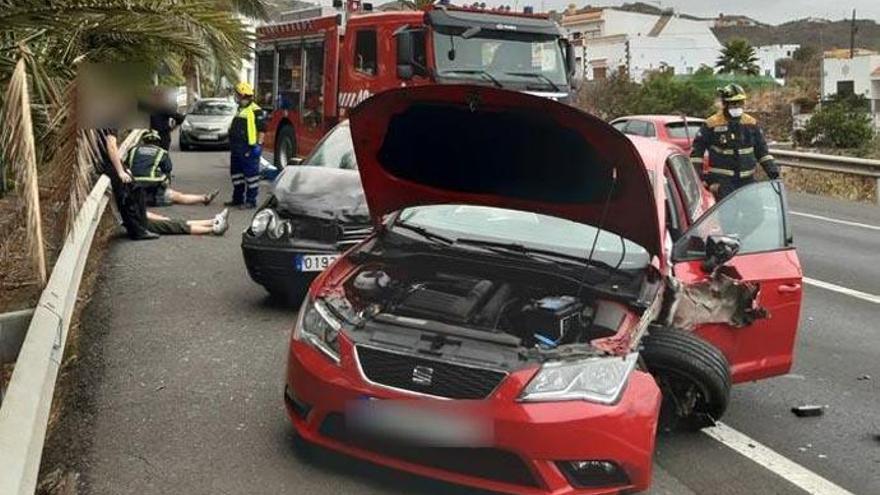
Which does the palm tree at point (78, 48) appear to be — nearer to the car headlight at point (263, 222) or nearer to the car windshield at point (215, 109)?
the car headlight at point (263, 222)

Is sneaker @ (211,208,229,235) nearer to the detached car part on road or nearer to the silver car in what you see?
the detached car part on road

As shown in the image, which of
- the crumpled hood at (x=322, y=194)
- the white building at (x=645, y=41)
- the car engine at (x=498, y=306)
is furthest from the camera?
the white building at (x=645, y=41)

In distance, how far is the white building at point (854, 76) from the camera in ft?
201

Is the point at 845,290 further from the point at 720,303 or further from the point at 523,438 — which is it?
the point at 523,438

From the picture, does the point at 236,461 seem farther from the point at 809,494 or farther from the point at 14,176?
the point at 809,494

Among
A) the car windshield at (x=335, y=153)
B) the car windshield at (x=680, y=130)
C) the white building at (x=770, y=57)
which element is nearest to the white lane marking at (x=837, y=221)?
the car windshield at (x=680, y=130)

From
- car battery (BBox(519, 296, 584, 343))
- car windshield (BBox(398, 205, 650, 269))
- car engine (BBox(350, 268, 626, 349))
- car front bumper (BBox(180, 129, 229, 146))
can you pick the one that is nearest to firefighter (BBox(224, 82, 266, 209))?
car windshield (BBox(398, 205, 650, 269))

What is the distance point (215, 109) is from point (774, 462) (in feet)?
75.5

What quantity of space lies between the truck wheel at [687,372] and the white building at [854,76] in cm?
6078

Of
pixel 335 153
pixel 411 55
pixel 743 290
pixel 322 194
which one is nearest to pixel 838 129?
pixel 411 55

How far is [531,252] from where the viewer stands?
5.05m

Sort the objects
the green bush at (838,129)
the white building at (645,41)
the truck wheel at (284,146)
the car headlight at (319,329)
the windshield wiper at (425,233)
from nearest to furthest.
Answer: the car headlight at (319,329)
the windshield wiper at (425,233)
the truck wheel at (284,146)
the green bush at (838,129)
the white building at (645,41)

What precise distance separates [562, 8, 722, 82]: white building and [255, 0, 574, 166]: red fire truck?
45.8m

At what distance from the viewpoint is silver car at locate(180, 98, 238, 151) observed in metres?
24.8
